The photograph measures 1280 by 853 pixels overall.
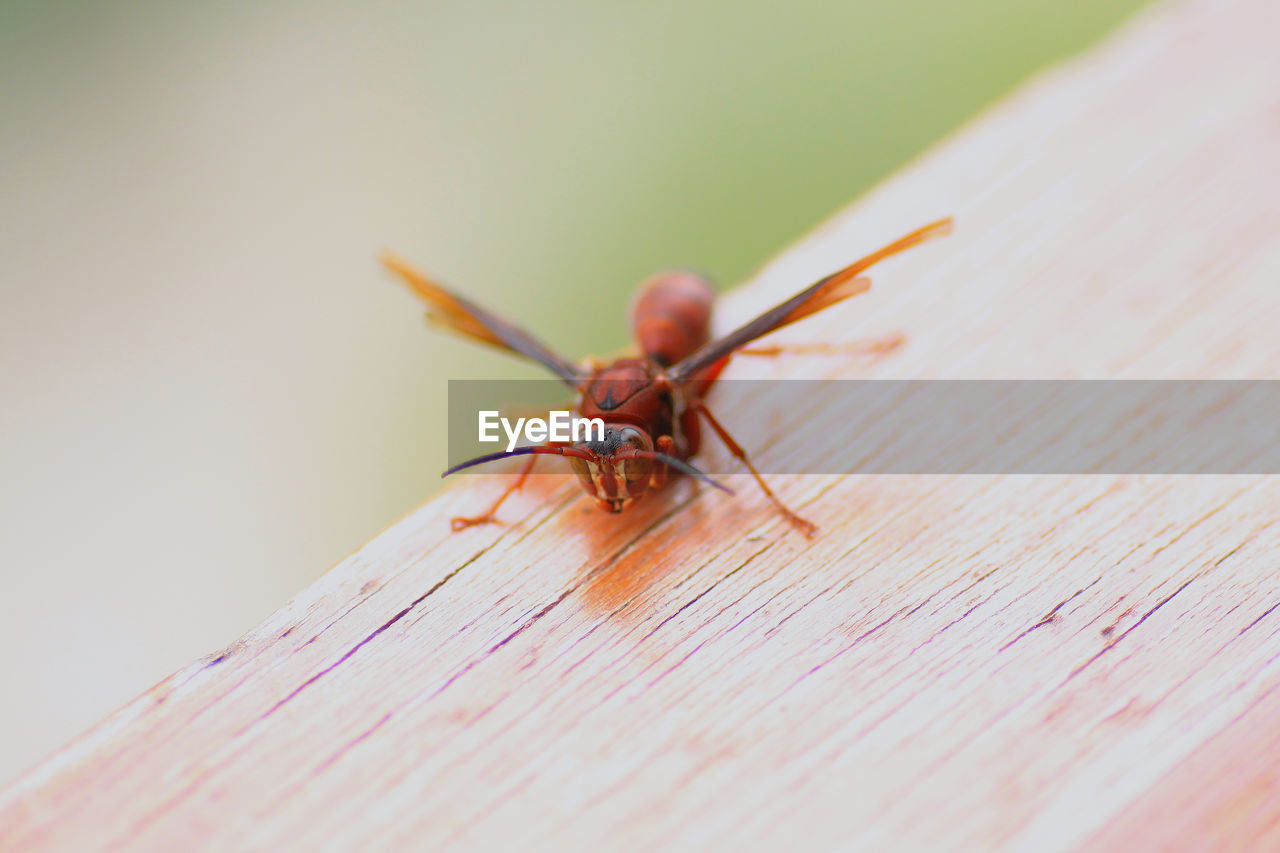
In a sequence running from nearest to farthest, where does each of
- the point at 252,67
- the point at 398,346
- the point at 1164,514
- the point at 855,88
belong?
the point at 1164,514
the point at 398,346
the point at 855,88
the point at 252,67

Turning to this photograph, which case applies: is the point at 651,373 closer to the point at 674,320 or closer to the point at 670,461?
the point at 674,320

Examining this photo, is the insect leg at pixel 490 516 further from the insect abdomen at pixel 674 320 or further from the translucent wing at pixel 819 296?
the insect abdomen at pixel 674 320

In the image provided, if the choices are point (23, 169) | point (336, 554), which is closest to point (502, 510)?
point (336, 554)

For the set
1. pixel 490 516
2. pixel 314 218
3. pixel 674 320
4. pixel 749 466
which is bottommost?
pixel 749 466

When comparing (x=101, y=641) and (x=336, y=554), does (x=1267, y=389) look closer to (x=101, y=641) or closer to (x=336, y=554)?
(x=336, y=554)

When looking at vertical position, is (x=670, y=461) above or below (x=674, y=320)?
below

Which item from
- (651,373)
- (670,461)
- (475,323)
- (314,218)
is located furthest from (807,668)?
(314,218)
